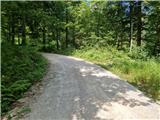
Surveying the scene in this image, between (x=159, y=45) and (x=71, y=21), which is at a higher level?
(x=71, y=21)

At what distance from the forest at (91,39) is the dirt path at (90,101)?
0.74m

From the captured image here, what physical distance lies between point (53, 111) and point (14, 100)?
170cm

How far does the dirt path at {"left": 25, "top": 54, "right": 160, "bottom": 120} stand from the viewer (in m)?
5.55

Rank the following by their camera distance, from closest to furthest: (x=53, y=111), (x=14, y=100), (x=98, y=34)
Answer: (x=53, y=111)
(x=14, y=100)
(x=98, y=34)

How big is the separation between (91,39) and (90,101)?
1636 centimetres

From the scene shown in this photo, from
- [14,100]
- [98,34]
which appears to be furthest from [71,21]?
[14,100]

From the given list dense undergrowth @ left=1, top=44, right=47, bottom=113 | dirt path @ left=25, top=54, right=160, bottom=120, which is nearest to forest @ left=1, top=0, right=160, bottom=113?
dense undergrowth @ left=1, top=44, right=47, bottom=113

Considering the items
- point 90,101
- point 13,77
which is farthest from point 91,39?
point 90,101

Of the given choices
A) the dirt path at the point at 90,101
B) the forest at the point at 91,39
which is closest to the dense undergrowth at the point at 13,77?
the forest at the point at 91,39

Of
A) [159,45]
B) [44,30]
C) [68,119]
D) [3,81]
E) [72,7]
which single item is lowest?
[68,119]

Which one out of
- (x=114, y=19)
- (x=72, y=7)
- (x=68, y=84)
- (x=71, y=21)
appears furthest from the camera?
(x=71, y=21)

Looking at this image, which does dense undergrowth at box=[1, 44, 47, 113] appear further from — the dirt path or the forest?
the dirt path

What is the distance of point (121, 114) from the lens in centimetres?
560

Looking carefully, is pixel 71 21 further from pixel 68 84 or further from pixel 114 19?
pixel 68 84
